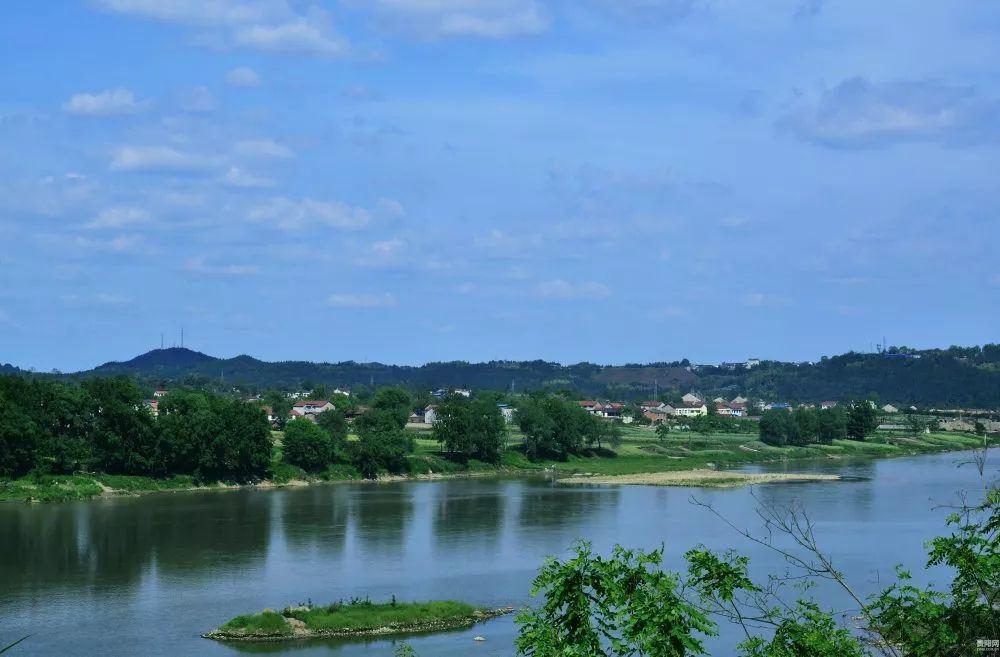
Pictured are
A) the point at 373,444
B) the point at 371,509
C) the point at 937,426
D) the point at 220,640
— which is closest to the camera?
the point at 220,640

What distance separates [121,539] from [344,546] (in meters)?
8.36

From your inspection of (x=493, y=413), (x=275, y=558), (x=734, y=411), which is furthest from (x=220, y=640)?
(x=734, y=411)

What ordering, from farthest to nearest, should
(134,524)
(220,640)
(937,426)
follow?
(937,426) → (134,524) → (220,640)

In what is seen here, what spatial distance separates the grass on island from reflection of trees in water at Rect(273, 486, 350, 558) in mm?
10207

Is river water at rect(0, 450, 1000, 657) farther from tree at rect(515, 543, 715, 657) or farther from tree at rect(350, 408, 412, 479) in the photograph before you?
tree at rect(515, 543, 715, 657)

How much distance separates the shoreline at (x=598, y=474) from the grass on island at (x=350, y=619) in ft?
69.1

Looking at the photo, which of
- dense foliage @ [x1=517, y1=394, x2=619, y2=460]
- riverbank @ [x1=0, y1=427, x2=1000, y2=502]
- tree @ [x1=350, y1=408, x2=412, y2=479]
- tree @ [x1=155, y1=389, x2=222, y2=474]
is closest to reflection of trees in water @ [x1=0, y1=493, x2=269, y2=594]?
riverbank @ [x1=0, y1=427, x2=1000, y2=502]

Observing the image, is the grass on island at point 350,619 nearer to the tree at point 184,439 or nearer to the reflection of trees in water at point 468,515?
the reflection of trees in water at point 468,515

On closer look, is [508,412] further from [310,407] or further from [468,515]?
[468,515]

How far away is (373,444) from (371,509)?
665 inches

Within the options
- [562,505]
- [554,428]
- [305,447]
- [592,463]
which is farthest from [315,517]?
[592,463]

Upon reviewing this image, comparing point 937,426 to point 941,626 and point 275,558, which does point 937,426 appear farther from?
point 941,626

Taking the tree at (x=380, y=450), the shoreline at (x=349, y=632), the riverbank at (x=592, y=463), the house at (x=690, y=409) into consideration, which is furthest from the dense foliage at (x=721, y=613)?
the house at (x=690, y=409)

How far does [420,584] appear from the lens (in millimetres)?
35031
